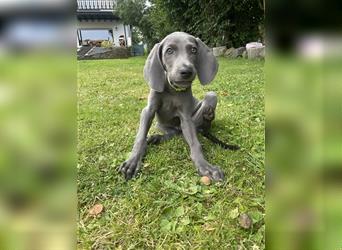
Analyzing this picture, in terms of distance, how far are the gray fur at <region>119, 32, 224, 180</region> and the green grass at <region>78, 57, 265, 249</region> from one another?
8 cm

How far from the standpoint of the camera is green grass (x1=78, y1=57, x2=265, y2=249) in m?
1.38

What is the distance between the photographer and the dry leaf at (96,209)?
1608 millimetres

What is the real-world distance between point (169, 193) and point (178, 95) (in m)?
0.64

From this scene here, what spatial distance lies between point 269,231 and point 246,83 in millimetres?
4751

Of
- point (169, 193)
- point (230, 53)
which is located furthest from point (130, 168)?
point (230, 53)

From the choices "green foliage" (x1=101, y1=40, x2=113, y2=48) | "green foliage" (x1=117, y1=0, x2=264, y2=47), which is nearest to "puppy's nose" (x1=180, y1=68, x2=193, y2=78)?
"green foliage" (x1=117, y1=0, x2=264, y2=47)

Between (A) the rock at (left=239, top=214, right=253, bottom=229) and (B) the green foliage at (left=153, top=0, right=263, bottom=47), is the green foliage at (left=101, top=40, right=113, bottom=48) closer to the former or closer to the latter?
(B) the green foliage at (left=153, top=0, right=263, bottom=47)

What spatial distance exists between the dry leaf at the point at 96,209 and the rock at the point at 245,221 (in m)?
0.64

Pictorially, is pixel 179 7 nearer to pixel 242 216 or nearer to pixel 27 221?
pixel 242 216

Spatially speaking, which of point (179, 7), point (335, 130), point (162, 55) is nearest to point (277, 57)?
point (335, 130)

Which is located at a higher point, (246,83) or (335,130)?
(335,130)

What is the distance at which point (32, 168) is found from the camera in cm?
39

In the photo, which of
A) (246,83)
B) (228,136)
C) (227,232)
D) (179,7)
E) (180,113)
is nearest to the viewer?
(227,232)

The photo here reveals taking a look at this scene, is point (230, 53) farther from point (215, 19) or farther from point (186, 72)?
point (186, 72)
